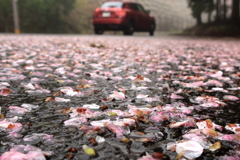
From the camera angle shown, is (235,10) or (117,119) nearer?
(117,119)

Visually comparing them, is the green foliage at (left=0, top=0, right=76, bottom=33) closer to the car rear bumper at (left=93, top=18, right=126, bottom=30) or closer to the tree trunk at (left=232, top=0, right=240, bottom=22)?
the car rear bumper at (left=93, top=18, right=126, bottom=30)

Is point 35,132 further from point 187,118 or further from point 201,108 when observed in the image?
point 201,108

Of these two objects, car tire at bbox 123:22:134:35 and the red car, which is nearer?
the red car

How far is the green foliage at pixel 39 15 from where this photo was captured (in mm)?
19109

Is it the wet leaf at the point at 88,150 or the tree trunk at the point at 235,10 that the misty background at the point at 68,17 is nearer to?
the tree trunk at the point at 235,10

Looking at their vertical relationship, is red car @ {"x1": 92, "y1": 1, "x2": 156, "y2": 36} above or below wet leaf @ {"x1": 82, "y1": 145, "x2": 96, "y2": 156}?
above

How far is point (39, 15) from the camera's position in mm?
20156

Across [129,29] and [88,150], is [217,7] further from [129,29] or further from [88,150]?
[88,150]

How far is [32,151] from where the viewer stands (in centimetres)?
108

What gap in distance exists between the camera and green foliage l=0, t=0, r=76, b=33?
1911 centimetres

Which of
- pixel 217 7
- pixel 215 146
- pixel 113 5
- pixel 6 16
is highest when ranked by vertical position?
pixel 217 7

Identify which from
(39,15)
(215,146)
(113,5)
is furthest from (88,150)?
(39,15)

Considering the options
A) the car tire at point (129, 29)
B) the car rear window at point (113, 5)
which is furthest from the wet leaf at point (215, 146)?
the car tire at point (129, 29)

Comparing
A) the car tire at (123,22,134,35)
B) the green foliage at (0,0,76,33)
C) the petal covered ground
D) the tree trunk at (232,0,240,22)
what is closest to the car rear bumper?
the car tire at (123,22,134,35)
